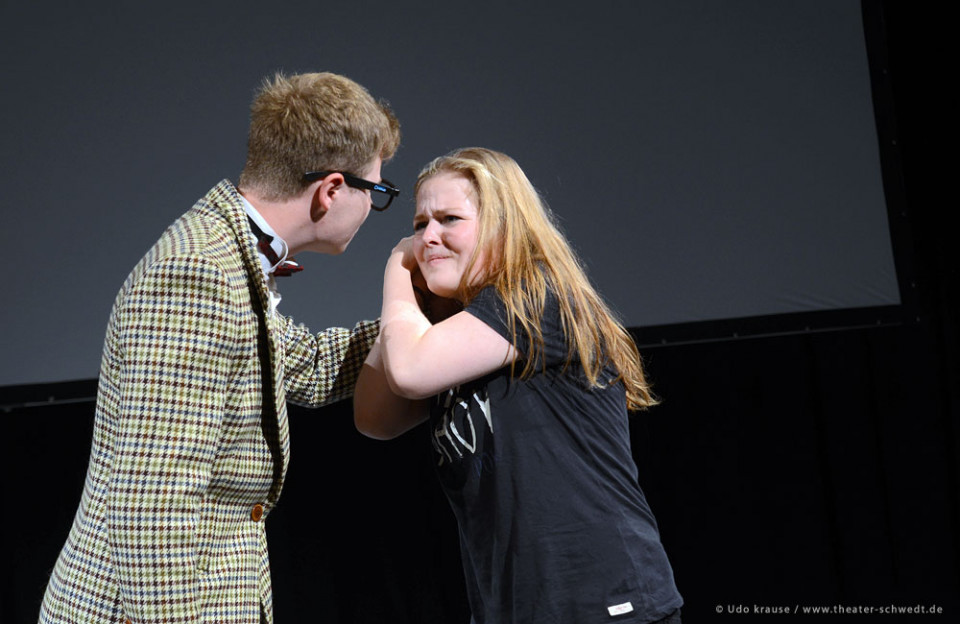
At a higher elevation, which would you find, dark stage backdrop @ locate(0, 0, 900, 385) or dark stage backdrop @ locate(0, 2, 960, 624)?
dark stage backdrop @ locate(0, 0, 900, 385)

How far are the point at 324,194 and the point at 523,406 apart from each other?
1.57 ft

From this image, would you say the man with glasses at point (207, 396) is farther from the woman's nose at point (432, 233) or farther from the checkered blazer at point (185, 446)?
the woman's nose at point (432, 233)

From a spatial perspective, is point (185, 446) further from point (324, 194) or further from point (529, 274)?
point (529, 274)

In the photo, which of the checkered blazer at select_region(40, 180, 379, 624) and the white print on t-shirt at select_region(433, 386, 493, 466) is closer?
the checkered blazer at select_region(40, 180, 379, 624)

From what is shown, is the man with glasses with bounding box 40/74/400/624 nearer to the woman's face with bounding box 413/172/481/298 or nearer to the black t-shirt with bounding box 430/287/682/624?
the woman's face with bounding box 413/172/481/298

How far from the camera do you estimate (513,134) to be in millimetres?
3111

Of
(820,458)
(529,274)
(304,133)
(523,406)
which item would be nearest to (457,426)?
(523,406)

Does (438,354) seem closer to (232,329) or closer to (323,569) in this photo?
(232,329)

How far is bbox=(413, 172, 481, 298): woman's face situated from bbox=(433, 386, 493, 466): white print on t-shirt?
0.20m

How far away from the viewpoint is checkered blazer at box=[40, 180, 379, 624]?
3.82 feet

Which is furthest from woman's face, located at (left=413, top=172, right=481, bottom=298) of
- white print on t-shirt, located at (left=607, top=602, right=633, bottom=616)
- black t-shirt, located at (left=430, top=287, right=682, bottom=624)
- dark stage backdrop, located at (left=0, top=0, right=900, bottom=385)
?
dark stage backdrop, located at (left=0, top=0, right=900, bottom=385)

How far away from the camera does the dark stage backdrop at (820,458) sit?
3332 millimetres

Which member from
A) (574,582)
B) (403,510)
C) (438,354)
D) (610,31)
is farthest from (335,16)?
(574,582)

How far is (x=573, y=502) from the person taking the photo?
1372mm
